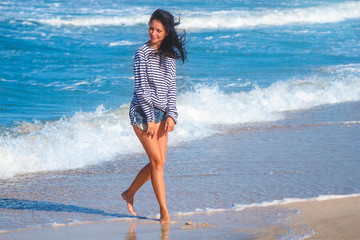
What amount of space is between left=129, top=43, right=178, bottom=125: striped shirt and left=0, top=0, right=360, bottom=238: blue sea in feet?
3.61

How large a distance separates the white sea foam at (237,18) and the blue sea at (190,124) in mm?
3594

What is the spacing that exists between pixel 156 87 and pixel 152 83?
0.14ft

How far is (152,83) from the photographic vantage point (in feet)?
13.2

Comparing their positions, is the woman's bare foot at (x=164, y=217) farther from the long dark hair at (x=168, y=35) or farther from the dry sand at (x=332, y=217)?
the long dark hair at (x=168, y=35)

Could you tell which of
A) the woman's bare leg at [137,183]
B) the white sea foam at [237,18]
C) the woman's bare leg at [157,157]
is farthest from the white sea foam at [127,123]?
the white sea foam at [237,18]

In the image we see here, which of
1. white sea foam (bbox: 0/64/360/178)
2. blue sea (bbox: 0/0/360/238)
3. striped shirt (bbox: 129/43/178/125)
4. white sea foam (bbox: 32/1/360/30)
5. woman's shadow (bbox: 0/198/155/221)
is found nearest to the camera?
striped shirt (bbox: 129/43/178/125)

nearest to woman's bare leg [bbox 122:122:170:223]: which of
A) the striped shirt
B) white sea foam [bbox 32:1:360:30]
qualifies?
the striped shirt

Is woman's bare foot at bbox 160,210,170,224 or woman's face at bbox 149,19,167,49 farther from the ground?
woman's face at bbox 149,19,167,49

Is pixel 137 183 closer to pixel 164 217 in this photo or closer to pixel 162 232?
pixel 164 217

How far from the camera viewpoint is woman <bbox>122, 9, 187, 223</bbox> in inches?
156

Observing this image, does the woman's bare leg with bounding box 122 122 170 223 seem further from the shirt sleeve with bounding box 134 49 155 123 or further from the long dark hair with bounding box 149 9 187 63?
the long dark hair with bounding box 149 9 187 63

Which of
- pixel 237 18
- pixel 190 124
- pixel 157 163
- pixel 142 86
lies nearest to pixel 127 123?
pixel 190 124

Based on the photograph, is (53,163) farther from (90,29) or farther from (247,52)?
(90,29)

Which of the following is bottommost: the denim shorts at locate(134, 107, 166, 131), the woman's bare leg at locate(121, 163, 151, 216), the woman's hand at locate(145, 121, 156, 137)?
the woman's bare leg at locate(121, 163, 151, 216)
